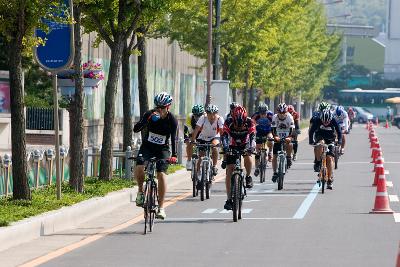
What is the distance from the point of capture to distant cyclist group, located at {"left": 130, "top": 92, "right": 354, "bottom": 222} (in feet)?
62.1

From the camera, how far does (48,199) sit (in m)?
21.1

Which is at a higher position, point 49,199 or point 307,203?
point 49,199

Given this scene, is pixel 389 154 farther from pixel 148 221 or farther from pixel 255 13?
pixel 148 221

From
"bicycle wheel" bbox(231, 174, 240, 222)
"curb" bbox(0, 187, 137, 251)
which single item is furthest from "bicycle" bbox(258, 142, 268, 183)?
"bicycle wheel" bbox(231, 174, 240, 222)

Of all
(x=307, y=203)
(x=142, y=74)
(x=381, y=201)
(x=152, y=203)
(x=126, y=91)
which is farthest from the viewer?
(x=142, y=74)

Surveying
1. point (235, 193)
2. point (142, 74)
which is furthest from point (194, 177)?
point (142, 74)

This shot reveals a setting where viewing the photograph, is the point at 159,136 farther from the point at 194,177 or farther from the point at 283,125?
the point at 283,125

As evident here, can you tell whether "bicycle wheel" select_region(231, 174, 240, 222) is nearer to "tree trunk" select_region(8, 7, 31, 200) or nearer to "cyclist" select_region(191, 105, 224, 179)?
"tree trunk" select_region(8, 7, 31, 200)

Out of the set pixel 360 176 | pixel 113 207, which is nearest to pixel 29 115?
pixel 360 176

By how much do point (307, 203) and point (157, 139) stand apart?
6.62 metres

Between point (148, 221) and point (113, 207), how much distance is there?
4.16 metres

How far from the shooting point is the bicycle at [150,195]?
60.5 feet

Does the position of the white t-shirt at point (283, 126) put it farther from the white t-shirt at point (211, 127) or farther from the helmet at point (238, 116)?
the helmet at point (238, 116)

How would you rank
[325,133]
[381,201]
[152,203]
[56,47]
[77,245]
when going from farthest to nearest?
1. [325,133]
2. [381,201]
3. [56,47]
4. [152,203]
5. [77,245]
